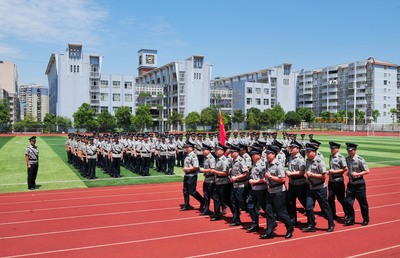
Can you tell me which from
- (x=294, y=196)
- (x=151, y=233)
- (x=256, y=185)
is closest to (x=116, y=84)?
(x=151, y=233)

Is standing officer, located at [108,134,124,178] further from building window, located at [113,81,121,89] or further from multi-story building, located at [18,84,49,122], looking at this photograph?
multi-story building, located at [18,84,49,122]

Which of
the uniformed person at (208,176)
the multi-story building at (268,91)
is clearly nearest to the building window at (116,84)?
the multi-story building at (268,91)

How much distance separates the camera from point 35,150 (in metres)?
12.9

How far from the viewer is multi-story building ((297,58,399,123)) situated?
9556 centimetres

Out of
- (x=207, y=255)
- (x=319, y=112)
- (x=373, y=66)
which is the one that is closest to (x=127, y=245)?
(x=207, y=255)

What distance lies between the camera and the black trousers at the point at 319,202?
7.63 m

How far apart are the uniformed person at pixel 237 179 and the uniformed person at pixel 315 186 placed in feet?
4.41

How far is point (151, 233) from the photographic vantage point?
7742 mm

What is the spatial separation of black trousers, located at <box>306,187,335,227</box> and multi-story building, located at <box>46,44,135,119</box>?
7044 centimetres

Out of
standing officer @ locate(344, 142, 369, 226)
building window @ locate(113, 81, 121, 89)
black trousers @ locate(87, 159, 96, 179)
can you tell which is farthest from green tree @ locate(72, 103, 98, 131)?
standing officer @ locate(344, 142, 369, 226)

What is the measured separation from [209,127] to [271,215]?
67.4 m

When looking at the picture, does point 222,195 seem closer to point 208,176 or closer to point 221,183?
point 221,183

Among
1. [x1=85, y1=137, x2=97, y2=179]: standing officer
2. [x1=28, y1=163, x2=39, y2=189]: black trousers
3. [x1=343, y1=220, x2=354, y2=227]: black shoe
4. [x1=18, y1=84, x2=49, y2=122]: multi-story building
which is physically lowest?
[x1=343, y1=220, x2=354, y2=227]: black shoe

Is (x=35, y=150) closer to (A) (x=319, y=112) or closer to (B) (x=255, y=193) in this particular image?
(B) (x=255, y=193)
